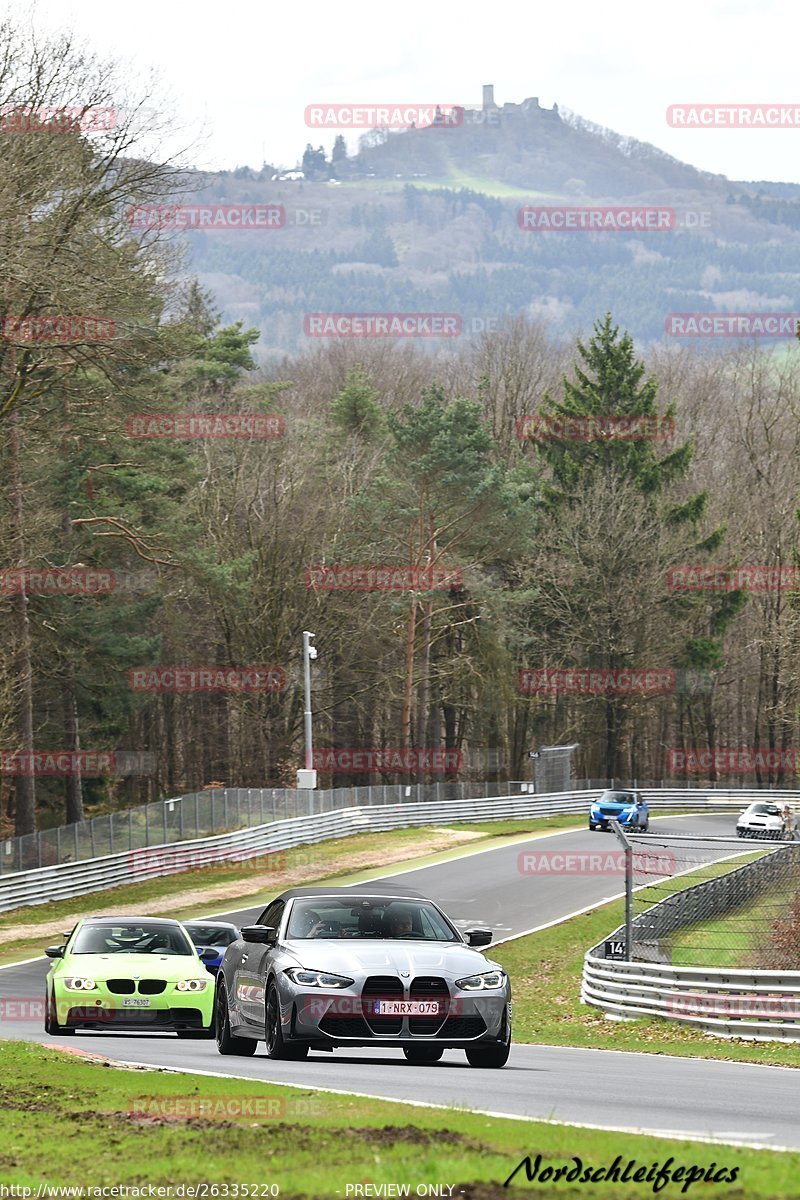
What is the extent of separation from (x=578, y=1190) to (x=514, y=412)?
81617mm

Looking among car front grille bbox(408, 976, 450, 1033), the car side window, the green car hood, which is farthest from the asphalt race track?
the car side window

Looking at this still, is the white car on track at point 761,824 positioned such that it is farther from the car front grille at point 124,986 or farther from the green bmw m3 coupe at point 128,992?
the car front grille at point 124,986

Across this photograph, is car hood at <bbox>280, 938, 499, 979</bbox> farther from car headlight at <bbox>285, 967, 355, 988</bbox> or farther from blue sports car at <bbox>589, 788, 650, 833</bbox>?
blue sports car at <bbox>589, 788, 650, 833</bbox>

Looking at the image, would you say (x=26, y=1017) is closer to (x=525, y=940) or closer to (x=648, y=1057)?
(x=648, y=1057)

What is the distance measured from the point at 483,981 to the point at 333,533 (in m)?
54.3

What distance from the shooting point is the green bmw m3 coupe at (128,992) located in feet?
57.7

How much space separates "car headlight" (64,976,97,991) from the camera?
17.6 meters

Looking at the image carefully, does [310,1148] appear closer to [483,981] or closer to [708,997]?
[483,981]

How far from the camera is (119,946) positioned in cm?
1850

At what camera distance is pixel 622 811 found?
58.7 metres

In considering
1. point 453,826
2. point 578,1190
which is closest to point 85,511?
point 453,826

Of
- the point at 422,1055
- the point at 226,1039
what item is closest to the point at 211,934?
the point at 226,1039

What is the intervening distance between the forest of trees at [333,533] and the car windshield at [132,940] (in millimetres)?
17631

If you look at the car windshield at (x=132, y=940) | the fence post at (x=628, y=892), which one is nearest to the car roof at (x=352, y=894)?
the car windshield at (x=132, y=940)
